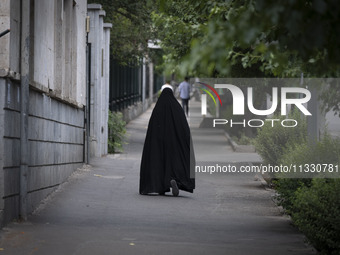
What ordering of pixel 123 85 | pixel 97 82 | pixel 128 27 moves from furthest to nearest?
pixel 123 85
pixel 128 27
pixel 97 82

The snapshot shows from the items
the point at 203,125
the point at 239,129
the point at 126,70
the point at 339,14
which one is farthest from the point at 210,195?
the point at 126,70

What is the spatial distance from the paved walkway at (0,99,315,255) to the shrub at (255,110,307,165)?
69cm

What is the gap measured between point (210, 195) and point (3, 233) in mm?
5648

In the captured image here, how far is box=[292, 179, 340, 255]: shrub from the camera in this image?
25.0ft

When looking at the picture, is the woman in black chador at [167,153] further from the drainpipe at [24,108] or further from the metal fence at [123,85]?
the metal fence at [123,85]

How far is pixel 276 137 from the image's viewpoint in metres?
14.9

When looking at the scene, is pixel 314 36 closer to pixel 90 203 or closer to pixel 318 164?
pixel 318 164

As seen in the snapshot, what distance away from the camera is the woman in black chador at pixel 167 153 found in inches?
552

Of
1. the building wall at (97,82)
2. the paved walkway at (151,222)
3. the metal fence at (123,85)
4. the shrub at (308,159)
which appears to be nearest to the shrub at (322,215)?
the paved walkway at (151,222)

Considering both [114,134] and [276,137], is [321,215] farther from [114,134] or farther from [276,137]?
[114,134]

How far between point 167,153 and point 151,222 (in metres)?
→ 3.65

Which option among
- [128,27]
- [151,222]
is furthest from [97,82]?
[151,222]

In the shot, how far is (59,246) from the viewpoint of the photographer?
8672mm

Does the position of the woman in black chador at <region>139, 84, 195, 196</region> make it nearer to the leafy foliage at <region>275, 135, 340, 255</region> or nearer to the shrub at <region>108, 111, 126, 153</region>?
the leafy foliage at <region>275, 135, 340, 255</region>
